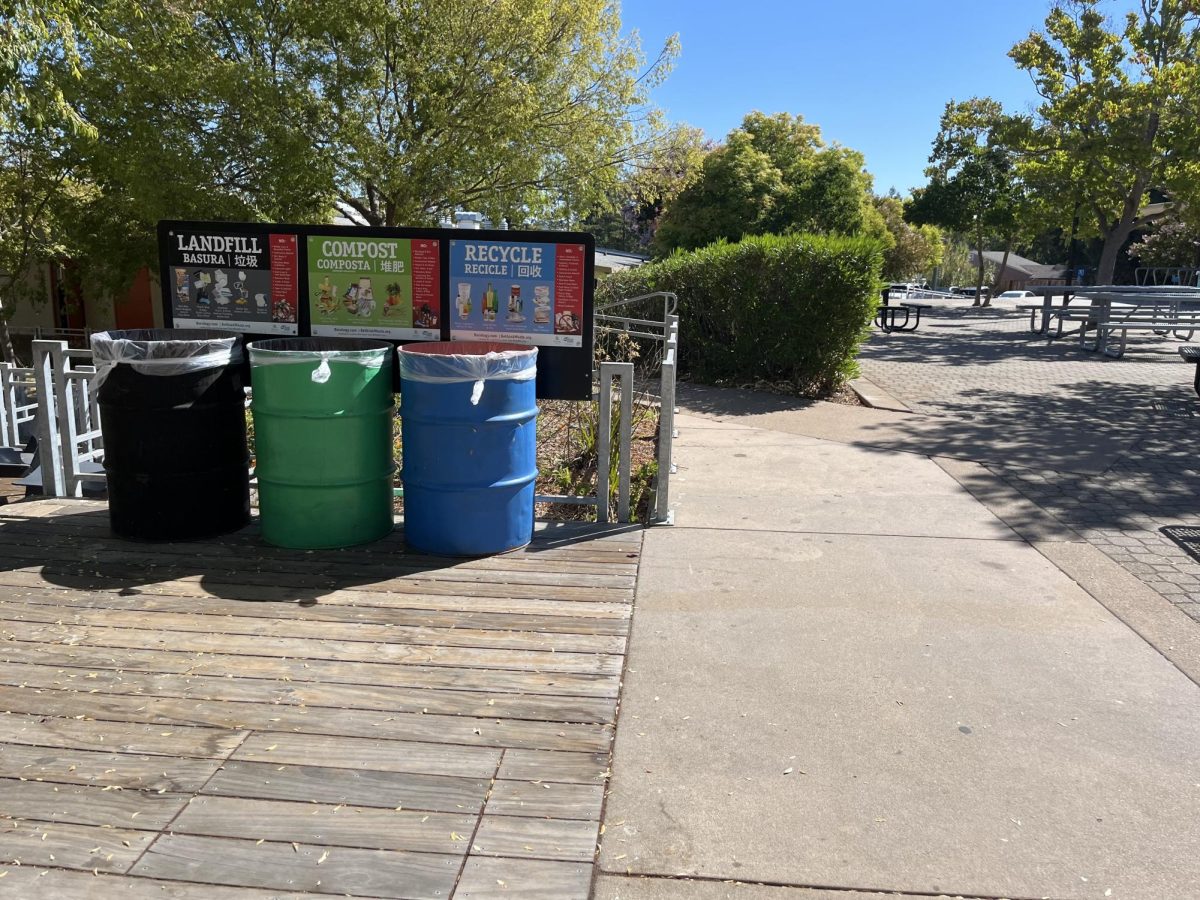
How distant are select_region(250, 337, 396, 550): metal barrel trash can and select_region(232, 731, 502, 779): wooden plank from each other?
6.56ft

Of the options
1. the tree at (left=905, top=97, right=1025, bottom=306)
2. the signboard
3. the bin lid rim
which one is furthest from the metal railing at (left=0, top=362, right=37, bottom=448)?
the tree at (left=905, top=97, right=1025, bottom=306)

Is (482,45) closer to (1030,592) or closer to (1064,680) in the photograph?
(1030,592)

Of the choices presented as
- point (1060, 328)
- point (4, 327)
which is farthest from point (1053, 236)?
point (4, 327)

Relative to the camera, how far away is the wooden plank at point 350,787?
2.79 metres

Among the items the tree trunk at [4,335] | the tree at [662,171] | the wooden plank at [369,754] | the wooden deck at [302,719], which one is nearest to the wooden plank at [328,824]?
the wooden deck at [302,719]

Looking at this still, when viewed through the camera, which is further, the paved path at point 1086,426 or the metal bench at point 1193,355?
the metal bench at point 1193,355

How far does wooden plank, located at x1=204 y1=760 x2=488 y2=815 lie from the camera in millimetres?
2793

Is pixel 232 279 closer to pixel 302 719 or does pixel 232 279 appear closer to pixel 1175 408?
pixel 302 719

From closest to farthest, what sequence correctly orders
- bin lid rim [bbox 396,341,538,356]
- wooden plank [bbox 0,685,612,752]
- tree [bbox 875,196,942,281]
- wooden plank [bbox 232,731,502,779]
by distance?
wooden plank [bbox 232,731,502,779]
wooden plank [bbox 0,685,612,752]
bin lid rim [bbox 396,341,538,356]
tree [bbox 875,196,942,281]

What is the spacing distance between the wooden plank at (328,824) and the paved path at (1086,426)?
12.9 feet

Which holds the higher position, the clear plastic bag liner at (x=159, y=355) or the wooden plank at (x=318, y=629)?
the clear plastic bag liner at (x=159, y=355)

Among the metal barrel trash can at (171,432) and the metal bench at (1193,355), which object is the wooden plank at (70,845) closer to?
the metal barrel trash can at (171,432)

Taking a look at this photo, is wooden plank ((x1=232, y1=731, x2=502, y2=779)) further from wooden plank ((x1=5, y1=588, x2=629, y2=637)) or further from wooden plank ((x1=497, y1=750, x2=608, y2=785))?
wooden plank ((x1=5, y1=588, x2=629, y2=637))

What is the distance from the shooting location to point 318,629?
4.05m
